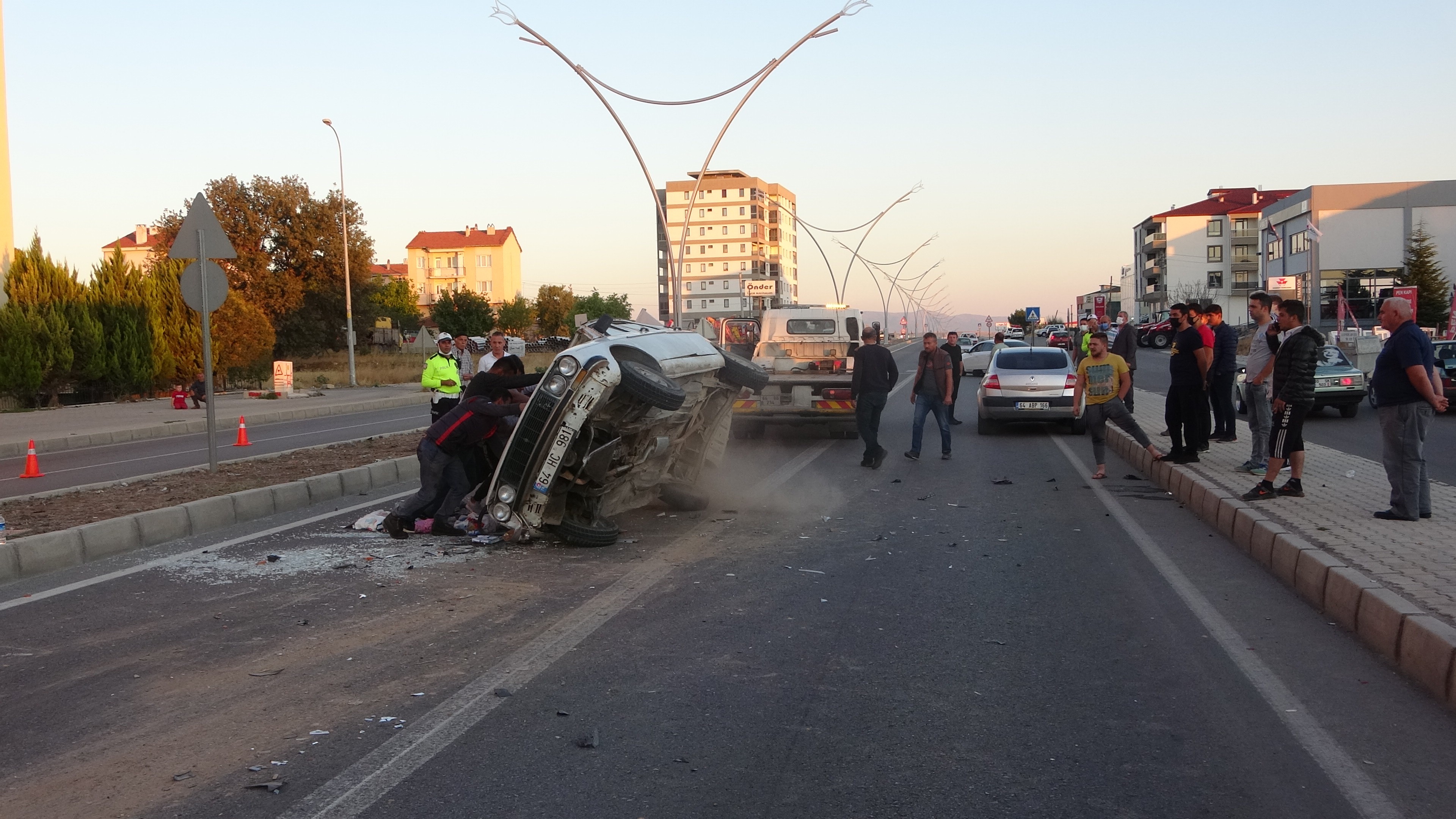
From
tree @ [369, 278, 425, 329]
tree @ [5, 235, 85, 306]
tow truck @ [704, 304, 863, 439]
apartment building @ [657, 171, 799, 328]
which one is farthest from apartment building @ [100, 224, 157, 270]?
tow truck @ [704, 304, 863, 439]

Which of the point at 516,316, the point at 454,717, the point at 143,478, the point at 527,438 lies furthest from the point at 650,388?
the point at 516,316

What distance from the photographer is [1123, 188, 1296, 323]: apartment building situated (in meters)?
110

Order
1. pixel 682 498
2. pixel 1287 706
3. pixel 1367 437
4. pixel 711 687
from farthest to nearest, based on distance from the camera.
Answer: pixel 1367 437
pixel 682 498
pixel 711 687
pixel 1287 706

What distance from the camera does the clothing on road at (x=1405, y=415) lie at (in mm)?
8070

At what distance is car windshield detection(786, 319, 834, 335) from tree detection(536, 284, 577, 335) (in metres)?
89.0

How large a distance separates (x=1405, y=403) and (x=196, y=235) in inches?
439

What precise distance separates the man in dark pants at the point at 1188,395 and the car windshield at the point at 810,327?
8337mm

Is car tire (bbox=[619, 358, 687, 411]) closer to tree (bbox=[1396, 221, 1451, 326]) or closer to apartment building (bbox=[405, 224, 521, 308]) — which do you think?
tree (bbox=[1396, 221, 1451, 326])

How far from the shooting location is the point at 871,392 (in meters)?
13.9

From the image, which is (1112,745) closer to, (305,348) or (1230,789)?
(1230,789)

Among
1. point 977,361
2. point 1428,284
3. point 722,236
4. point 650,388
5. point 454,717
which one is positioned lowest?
point 454,717

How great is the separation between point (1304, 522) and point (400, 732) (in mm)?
6704

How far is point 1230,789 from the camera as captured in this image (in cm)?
383

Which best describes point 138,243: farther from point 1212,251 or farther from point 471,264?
point 1212,251
